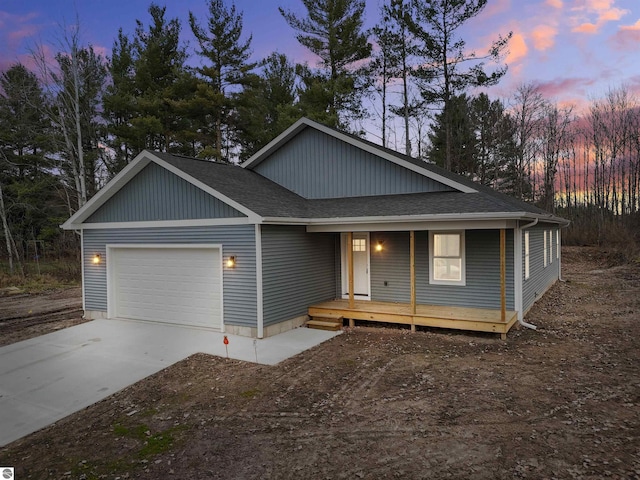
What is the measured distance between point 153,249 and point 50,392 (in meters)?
4.65

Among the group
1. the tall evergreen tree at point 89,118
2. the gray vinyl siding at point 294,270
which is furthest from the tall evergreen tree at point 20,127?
the gray vinyl siding at point 294,270

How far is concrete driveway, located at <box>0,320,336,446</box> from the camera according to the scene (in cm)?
559

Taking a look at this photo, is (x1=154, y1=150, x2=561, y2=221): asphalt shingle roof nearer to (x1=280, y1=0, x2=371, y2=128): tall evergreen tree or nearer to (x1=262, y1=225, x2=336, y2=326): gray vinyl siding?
(x1=262, y1=225, x2=336, y2=326): gray vinyl siding

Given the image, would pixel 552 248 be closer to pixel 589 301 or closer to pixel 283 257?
pixel 589 301

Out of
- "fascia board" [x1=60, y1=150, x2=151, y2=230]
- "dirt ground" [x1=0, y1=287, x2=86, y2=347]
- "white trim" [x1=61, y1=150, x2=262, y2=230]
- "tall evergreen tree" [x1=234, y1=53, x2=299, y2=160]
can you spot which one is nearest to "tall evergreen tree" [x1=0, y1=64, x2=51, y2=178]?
"tall evergreen tree" [x1=234, y1=53, x2=299, y2=160]

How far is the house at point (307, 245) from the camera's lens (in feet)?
28.8

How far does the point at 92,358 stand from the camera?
7.66 m

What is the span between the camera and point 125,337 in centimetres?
913

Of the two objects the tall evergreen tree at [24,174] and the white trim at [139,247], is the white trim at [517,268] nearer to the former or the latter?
the white trim at [139,247]

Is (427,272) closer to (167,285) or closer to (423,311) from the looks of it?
(423,311)

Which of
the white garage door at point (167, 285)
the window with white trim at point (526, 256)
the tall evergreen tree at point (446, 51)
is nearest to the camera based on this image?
the white garage door at point (167, 285)

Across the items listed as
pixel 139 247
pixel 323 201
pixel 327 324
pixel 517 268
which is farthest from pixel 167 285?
pixel 517 268

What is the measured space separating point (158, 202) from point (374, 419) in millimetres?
7401

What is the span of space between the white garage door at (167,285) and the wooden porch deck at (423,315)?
8.05 ft
